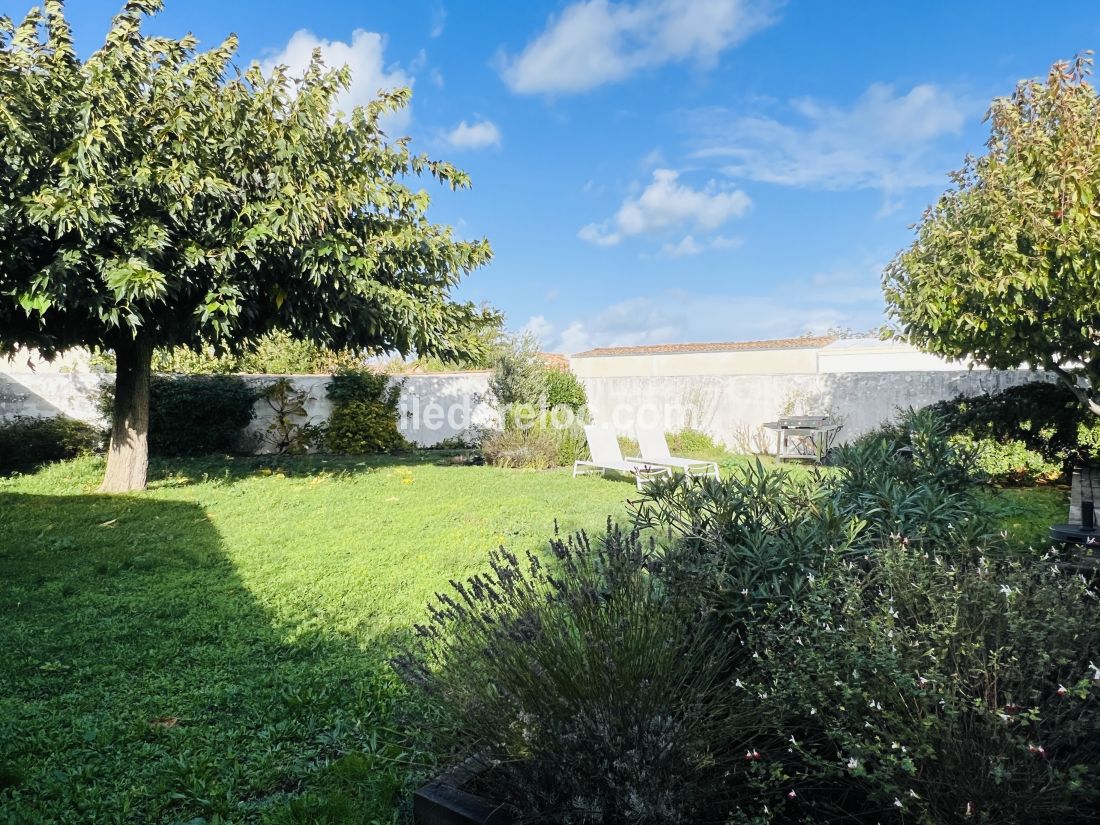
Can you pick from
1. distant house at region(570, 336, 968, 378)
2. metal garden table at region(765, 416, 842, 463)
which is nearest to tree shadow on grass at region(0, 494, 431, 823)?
metal garden table at region(765, 416, 842, 463)

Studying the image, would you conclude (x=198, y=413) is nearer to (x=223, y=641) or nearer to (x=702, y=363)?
(x=223, y=641)

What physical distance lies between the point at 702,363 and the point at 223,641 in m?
25.9

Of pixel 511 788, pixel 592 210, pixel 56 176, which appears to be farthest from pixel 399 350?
pixel 511 788

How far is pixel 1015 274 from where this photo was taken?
272 inches

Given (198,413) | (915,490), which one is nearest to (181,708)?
(915,490)

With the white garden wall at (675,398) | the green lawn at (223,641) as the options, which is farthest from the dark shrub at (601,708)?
the white garden wall at (675,398)

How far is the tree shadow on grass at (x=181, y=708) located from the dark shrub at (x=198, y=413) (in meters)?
8.58

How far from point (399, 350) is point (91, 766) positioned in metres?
7.37

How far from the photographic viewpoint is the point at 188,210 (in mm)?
6863

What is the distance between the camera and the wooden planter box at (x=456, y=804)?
1.88 metres

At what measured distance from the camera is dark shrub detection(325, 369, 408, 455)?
1456 centimetres

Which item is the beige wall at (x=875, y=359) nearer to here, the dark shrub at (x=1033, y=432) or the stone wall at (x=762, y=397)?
the stone wall at (x=762, y=397)

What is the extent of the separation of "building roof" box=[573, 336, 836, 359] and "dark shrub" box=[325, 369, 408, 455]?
16.1 m

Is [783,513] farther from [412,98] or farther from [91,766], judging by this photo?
[412,98]
